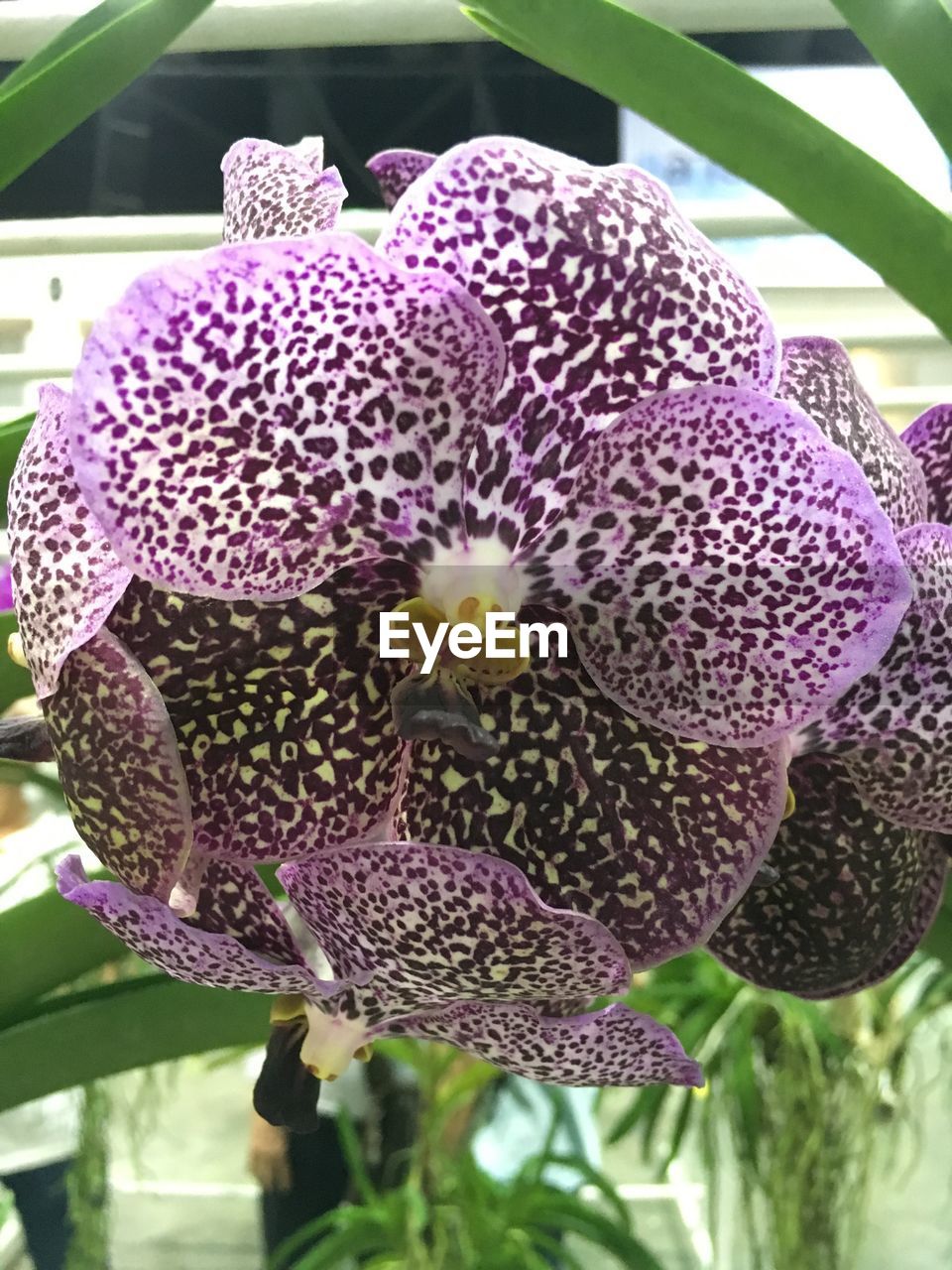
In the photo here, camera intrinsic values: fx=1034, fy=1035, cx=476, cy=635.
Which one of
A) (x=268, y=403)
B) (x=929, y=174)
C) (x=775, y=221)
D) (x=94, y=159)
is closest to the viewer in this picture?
(x=268, y=403)

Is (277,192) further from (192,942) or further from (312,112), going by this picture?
(312,112)

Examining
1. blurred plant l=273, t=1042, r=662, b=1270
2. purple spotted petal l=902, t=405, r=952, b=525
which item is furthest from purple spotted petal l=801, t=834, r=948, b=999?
blurred plant l=273, t=1042, r=662, b=1270

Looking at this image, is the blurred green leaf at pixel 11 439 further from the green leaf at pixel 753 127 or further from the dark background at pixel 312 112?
the dark background at pixel 312 112

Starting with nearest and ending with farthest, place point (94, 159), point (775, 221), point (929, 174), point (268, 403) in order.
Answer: point (268, 403)
point (775, 221)
point (929, 174)
point (94, 159)

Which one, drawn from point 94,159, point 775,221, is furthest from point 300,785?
point 94,159

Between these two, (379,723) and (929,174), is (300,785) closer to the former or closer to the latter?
(379,723)

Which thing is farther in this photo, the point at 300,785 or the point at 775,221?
the point at 775,221

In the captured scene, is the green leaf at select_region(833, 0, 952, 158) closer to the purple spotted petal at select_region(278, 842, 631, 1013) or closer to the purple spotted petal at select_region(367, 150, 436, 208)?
the purple spotted petal at select_region(367, 150, 436, 208)
